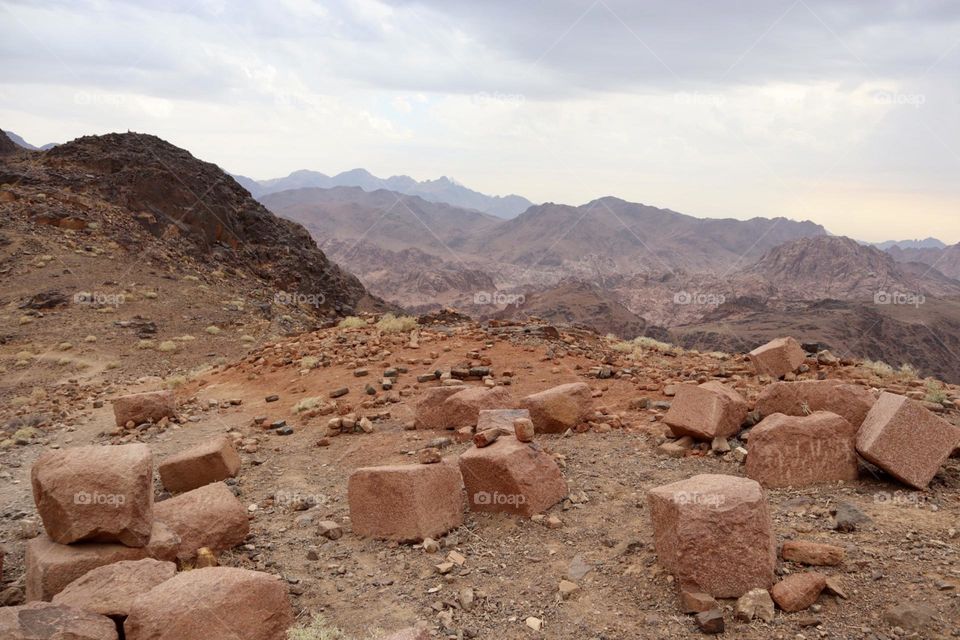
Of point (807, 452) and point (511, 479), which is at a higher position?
point (807, 452)

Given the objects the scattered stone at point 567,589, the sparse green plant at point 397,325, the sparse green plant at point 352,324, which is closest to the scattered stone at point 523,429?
the scattered stone at point 567,589

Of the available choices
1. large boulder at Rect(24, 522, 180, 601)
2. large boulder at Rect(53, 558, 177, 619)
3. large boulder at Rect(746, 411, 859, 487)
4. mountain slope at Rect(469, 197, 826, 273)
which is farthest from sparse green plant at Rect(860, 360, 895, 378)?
mountain slope at Rect(469, 197, 826, 273)

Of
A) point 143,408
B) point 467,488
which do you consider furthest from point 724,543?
point 143,408

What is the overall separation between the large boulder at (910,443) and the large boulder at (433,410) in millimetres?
5021

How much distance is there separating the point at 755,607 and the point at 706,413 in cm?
336

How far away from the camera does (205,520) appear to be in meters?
6.21

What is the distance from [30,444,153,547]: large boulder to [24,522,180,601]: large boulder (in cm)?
7

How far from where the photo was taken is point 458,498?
6.41 meters

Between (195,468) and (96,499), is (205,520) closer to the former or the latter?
(96,499)

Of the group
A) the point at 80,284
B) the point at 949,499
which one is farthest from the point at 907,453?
the point at 80,284

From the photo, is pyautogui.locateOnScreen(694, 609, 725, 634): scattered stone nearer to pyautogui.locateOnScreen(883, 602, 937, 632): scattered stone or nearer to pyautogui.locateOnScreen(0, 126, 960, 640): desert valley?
pyautogui.locateOnScreen(0, 126, 960, 640): desert valley

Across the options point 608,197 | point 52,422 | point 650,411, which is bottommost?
point 52,422

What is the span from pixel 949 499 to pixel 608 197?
639 feet

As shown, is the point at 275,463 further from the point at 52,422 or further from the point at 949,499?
the point at 949,499
